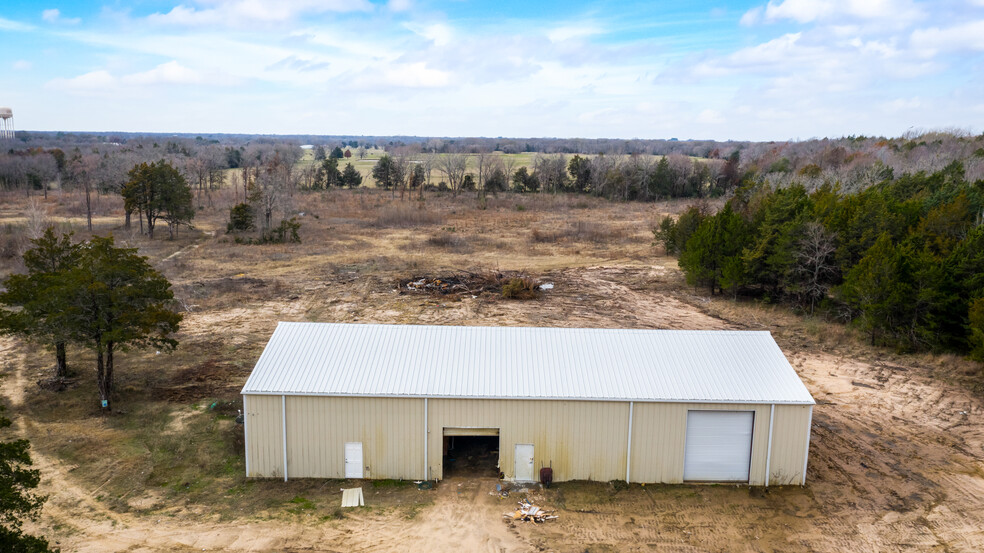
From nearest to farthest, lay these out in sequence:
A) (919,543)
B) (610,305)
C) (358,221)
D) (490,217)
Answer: (919,543)
(610,305)
(358,221)
(490,217)

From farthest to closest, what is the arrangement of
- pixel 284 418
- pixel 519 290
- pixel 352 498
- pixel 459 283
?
1. pixel 459 283
2. pixel 519 290
3. pixel 284 418
4. pixel 352 498

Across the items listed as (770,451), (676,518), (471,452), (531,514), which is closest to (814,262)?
(770,451)

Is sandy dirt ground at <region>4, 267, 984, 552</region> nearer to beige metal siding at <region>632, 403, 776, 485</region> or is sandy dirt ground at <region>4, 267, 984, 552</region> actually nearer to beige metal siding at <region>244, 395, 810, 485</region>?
beige metal siding at <region>632, 403, 776, 485</region>

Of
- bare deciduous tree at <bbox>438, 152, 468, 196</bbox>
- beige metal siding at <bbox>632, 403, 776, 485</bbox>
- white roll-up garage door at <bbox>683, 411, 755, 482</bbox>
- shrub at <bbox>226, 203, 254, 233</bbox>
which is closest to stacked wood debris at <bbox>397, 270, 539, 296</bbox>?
beige metal siding at <bbox>632, 403, 776, 485</bbox>

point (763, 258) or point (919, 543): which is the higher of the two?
point (763, 258)

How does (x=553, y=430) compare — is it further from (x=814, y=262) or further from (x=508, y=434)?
(x=814, y=262)

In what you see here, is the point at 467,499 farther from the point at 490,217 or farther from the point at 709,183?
the point at 709,183

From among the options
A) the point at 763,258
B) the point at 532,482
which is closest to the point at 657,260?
the point at 763,258
